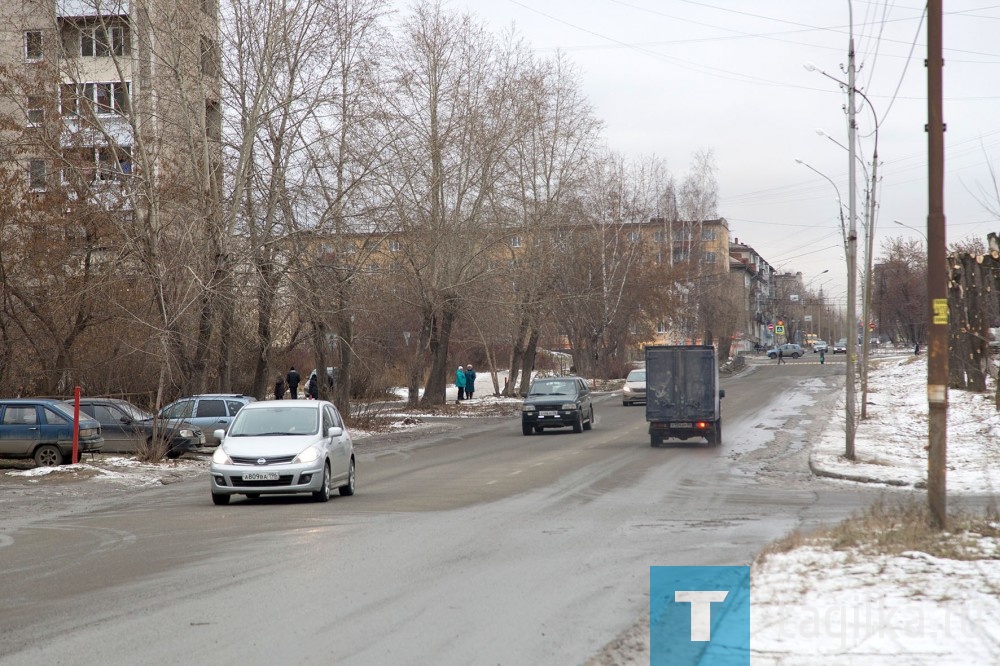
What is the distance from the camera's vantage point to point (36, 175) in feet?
112

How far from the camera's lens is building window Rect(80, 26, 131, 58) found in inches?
1142

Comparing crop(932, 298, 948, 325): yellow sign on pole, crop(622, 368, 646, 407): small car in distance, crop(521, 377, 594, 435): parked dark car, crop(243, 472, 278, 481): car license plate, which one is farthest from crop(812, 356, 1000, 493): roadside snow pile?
crop(243, 472, 278, 481): car license plate

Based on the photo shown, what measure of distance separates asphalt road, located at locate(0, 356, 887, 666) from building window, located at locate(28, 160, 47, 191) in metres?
16.6

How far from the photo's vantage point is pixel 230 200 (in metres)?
31.5

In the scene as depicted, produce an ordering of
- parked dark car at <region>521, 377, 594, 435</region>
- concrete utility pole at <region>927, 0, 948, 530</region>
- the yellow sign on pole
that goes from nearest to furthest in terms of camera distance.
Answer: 1. concrete utility pole at <region>927, 0, 948, 530</region>
2. the yellow sign on pole
3. parked dark car at <region>521, 377, 594, 435</region>

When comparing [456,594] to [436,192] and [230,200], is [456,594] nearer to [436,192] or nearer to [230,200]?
[230,200]

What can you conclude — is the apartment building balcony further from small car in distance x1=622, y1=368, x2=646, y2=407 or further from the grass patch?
small car in distance x1=622, y1=368, x2=646, y2=407

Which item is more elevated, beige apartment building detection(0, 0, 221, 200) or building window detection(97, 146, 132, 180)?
beige apartment building detection(0, 0, 221, 200)

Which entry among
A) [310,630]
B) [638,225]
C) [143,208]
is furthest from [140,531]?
[638,225]

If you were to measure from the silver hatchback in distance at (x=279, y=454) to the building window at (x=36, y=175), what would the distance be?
19.2 m

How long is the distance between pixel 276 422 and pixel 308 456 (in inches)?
46.8

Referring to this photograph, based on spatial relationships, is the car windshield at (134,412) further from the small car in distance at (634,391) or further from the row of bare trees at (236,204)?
the small car in distance at (634,391)

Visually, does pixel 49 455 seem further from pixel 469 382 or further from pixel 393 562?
pixel 469 382

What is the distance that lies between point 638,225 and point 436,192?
30595 millimetres
